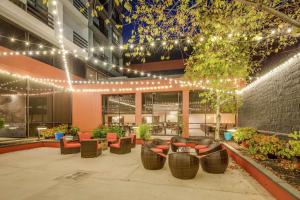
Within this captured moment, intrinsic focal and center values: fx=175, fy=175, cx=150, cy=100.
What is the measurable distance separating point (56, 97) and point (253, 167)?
1133cm

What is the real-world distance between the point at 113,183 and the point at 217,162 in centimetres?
260

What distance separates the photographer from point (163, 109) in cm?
1521

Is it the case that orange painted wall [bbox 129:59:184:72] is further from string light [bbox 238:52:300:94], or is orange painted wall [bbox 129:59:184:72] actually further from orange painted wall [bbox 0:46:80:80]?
orange painted wall [bbox 0:46:80:80]

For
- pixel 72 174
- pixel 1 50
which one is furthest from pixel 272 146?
pixel 1 50

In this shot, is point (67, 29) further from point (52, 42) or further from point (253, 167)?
point (253, 167)

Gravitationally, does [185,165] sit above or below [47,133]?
above

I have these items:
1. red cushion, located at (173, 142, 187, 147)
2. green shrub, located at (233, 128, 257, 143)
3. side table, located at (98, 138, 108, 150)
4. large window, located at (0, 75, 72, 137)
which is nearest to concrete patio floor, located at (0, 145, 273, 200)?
green shrub, located at (233, 128, 257, 143)

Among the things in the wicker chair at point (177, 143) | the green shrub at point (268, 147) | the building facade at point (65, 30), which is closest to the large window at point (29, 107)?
the building facade at point (65, 30)

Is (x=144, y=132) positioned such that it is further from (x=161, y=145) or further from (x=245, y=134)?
(x=245, y=134)

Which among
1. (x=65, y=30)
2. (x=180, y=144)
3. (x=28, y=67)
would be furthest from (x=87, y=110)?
(x=180, y=144)

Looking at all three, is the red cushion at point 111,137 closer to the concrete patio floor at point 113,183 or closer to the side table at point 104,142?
the side table at point 104,142

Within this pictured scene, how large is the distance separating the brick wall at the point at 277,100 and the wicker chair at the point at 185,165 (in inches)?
123

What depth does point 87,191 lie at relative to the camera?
347 centimetres

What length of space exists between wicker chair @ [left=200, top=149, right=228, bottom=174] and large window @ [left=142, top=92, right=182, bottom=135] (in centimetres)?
596
